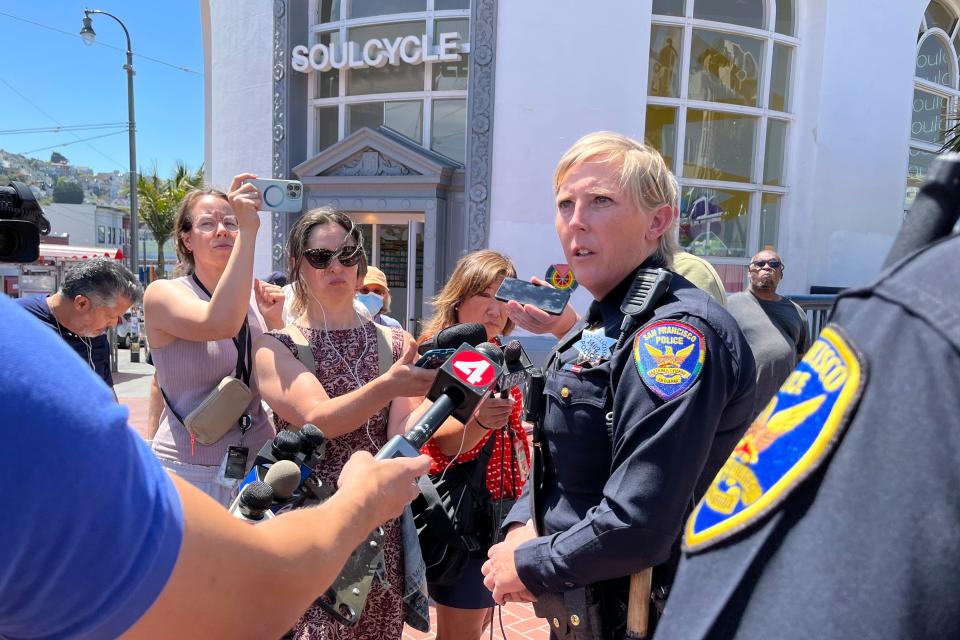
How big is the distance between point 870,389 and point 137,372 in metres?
14.0

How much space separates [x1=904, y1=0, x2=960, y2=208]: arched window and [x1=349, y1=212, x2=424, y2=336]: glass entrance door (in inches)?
356

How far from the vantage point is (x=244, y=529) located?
94 centimetres

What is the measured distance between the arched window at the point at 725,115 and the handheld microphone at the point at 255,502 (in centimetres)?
975

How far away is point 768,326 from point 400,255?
7.47 meters

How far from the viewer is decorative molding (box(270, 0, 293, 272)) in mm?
10508

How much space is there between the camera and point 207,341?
2584mm

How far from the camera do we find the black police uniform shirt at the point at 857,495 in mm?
471

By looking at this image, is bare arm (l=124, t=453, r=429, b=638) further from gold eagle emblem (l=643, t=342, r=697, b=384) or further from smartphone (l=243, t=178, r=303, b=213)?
smartphone (l=243, t=178, r=303, b=213)

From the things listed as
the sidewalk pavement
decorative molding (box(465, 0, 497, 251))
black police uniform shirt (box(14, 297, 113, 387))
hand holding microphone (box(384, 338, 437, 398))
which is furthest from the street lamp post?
hand holding microphone (box(384, 338, 437, 398))

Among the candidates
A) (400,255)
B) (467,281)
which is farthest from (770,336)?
(400,255)

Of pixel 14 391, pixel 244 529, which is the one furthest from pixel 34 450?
pixel 244 529

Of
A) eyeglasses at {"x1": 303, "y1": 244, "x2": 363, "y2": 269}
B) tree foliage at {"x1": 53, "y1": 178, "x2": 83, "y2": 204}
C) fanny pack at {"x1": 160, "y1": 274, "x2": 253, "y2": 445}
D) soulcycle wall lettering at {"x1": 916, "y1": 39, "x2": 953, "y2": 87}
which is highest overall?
tree foliage at {"x1": 53, "y1": 178, "x2": 83, "y2": 204}

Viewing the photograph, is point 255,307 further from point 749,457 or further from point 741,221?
point 741,221

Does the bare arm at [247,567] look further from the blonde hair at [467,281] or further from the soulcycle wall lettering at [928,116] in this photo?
the soulcycle wall lettering at [928,116]
